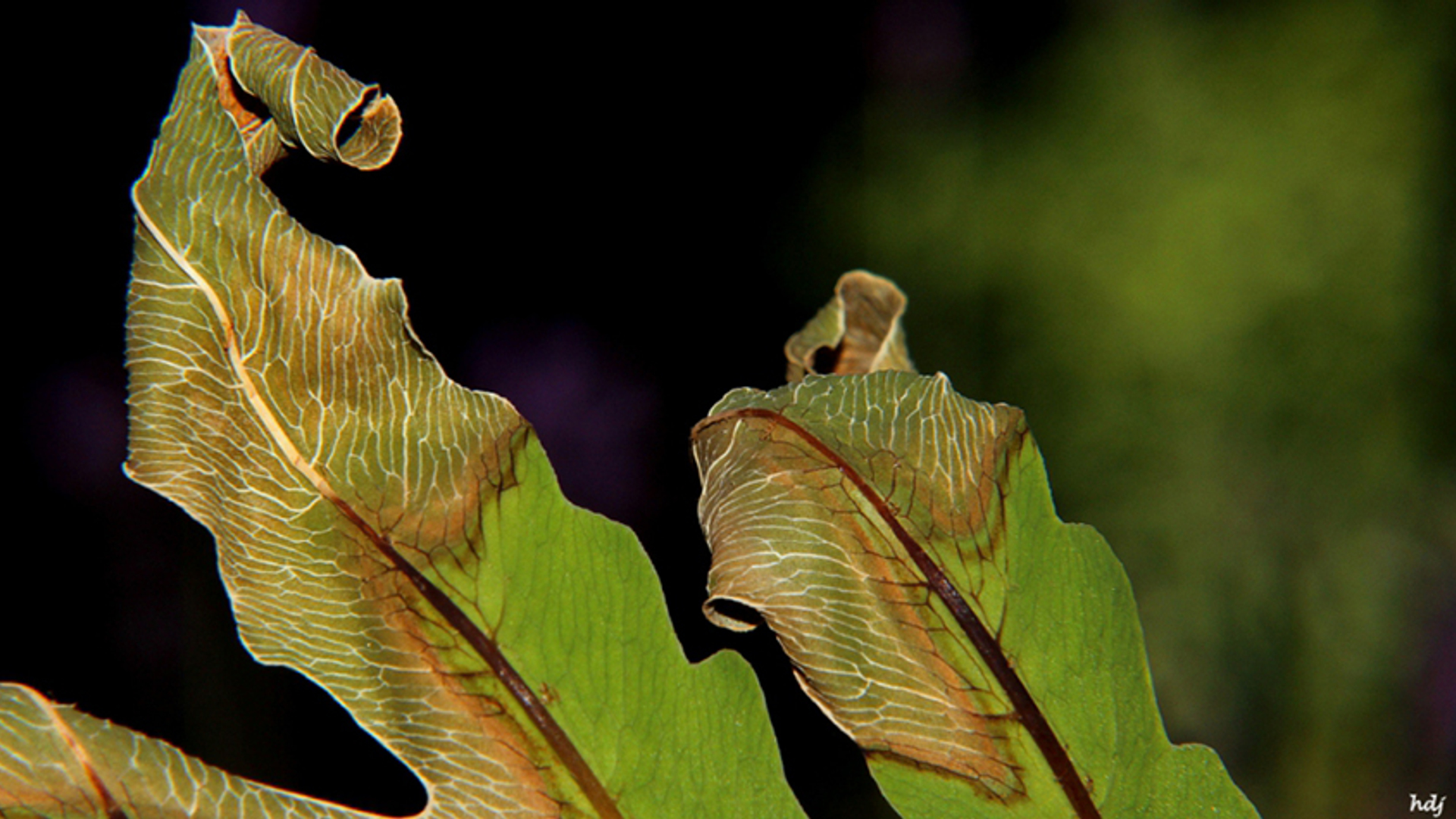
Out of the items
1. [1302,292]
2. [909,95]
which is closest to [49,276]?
[909,95]

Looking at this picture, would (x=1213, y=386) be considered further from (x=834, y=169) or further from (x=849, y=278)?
(x=849, y=278)

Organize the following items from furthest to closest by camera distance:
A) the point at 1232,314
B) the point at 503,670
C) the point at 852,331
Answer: the point at 1232,314, the point at 852,331, the point at 503,670

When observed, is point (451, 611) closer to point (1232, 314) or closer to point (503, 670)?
point (503, 670)

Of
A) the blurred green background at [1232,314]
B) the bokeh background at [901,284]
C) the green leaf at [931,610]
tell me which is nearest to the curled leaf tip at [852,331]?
the green leaf at [931,610]

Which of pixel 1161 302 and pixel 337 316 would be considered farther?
pixel 1161 302

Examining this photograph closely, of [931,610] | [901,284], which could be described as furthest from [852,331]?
[901,284]

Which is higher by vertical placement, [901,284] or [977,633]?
[901,284]
